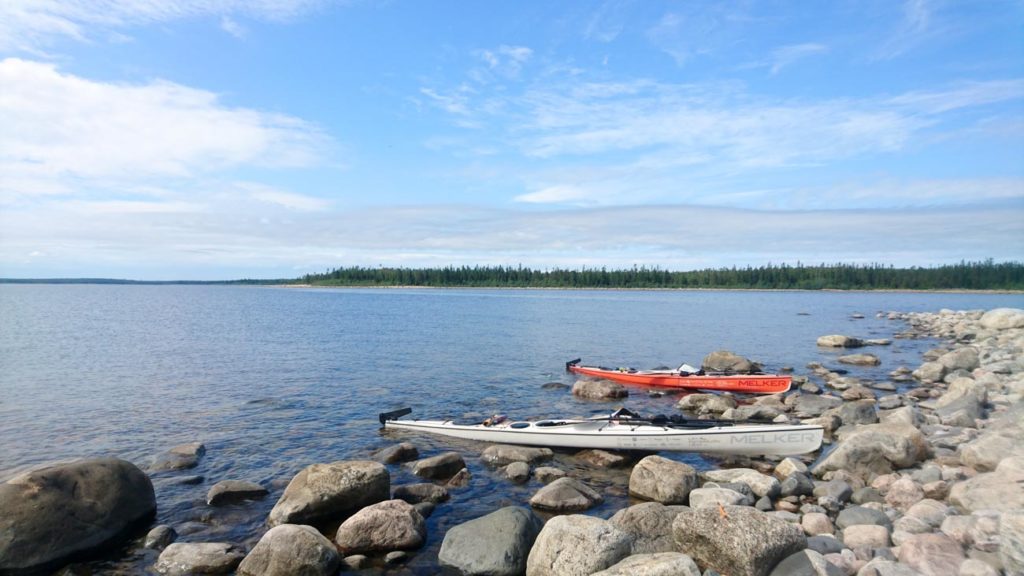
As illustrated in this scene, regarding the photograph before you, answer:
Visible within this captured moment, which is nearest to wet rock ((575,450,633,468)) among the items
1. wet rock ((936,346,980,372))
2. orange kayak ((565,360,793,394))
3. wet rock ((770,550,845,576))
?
wet rock ((770,550,845,576))

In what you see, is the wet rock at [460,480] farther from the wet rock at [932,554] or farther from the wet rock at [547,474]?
the wet rock at [932,554]

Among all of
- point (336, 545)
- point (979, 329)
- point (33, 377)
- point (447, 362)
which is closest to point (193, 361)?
point (33, 377)

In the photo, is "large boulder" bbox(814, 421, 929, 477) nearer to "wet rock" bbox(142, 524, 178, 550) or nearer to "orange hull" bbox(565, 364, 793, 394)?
"orange hull" bbox(565, 364, 793, 394)

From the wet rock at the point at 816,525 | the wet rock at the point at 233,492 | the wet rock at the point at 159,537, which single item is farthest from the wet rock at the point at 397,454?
the wet rock at the point at 816,525

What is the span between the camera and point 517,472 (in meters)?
14.7

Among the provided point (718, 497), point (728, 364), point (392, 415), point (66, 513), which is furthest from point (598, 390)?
point (66, 513)

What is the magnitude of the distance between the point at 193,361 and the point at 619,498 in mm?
30044

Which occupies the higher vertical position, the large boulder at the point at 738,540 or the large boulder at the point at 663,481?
the large boulder at the point at 738,540

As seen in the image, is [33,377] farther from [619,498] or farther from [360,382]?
[619,498]

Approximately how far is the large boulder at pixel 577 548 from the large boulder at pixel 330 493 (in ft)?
14.2

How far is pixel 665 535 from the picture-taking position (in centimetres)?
1009

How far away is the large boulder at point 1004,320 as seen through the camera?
4172 centimetres

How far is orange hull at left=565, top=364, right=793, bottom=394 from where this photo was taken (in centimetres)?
2570

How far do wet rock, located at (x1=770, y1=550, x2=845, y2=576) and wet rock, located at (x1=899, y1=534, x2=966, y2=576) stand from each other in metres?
1.13
